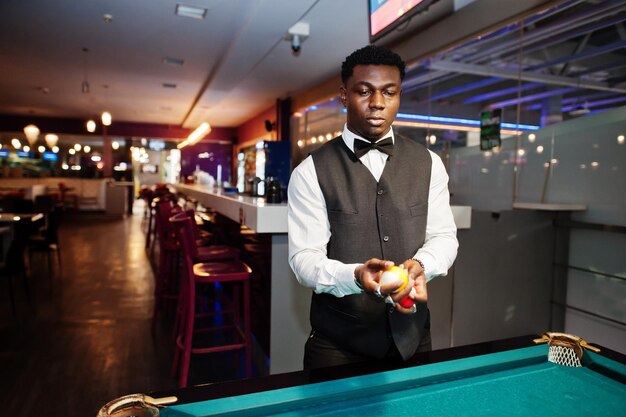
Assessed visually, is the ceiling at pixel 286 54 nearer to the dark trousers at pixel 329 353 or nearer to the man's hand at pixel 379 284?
the dark trousers at pixel 329 353

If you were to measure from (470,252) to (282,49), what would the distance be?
12.6 ft

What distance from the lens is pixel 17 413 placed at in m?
2.47

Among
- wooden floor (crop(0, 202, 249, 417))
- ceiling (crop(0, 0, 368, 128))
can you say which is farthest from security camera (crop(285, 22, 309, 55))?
wooden floor (crop(0, 202, 249, 417))

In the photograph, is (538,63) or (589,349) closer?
(589,349)

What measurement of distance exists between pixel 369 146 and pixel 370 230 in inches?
11.3

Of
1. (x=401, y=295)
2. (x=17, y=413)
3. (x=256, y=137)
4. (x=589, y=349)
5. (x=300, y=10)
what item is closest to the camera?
(x=401, y=295)

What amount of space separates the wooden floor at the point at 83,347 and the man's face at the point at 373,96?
2250 mm

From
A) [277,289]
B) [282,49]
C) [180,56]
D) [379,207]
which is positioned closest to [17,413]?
[277,289]

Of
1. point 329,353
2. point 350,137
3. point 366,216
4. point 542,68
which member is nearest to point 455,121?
point 542,68

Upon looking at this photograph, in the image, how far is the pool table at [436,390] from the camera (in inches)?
40.6

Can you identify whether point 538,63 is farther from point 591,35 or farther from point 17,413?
point 17,413

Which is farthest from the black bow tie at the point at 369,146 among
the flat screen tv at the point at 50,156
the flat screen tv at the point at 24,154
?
the flat screen tv at the point at 50,156

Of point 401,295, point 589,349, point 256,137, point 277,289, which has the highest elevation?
point 256,137

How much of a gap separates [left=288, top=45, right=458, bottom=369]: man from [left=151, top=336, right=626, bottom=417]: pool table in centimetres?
20
